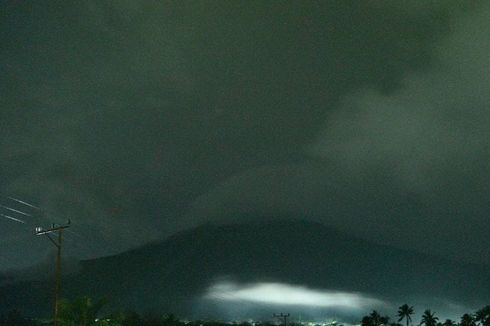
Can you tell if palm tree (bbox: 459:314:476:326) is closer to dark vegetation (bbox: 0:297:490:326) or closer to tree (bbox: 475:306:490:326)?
dark vegetation (bbox: 0:297:490:326)

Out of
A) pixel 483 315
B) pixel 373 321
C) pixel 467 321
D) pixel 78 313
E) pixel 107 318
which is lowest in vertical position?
pixel 78 313

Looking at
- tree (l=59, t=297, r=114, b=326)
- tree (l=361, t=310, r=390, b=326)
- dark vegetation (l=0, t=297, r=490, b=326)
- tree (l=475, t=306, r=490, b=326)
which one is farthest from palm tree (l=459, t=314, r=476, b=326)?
tree (l=59, t=297, r=114, b=326)

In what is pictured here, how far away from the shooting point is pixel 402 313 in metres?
175

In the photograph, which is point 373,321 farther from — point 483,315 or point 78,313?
point 78,313

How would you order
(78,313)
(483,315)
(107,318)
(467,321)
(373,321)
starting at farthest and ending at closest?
(373,321), (467,321), (483,315), (107,318), (78,313)

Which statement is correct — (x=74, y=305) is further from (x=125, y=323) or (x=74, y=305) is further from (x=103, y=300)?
(x=125, y=323)

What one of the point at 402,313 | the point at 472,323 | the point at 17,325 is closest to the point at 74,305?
the point at 17,325

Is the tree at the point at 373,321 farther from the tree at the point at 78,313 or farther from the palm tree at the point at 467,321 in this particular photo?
the tree at the point at 78,313

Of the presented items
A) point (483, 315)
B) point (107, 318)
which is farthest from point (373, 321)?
point (107, 318)

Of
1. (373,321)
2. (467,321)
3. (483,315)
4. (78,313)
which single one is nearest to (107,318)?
(78,313)

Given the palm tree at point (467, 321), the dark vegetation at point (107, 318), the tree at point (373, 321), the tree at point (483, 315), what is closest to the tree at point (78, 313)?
the dark vegetation at point (107, 318)

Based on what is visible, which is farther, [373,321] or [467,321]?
[373,321]

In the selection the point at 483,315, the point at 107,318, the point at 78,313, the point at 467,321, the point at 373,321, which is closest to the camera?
the point at 78,313

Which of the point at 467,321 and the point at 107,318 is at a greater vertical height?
the point at 467,321
